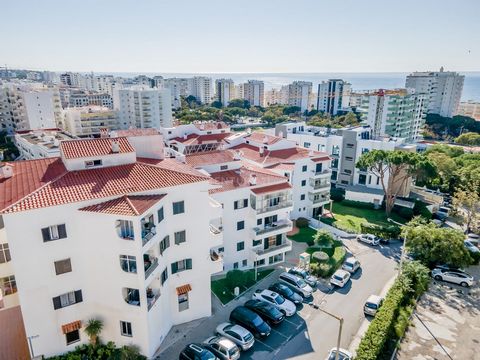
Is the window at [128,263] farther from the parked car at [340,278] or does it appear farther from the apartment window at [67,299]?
the parked car at [340,278]

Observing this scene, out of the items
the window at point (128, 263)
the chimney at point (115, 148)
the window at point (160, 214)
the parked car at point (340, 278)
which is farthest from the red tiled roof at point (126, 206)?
the parked car at point (340, 278)

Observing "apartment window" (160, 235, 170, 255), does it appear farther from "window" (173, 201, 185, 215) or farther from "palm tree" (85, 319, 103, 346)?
"palm tree" (85, 319, 103, 346)

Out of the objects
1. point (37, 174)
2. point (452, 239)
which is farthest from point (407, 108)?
point (37, 174)

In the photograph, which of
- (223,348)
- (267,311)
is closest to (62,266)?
(223,348)

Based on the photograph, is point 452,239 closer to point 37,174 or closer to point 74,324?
point 74,324


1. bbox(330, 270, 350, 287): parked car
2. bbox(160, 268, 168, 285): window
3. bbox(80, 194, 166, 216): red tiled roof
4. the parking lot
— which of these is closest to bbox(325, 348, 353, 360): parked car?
the parking lot

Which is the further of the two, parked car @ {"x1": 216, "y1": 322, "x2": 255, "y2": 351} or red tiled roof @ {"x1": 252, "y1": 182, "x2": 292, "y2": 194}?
red tiled roof @ {"x1": 252, "y1": 182, "x2": 292, "y2": 194}

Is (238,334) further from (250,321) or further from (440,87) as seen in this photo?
(440,87)
